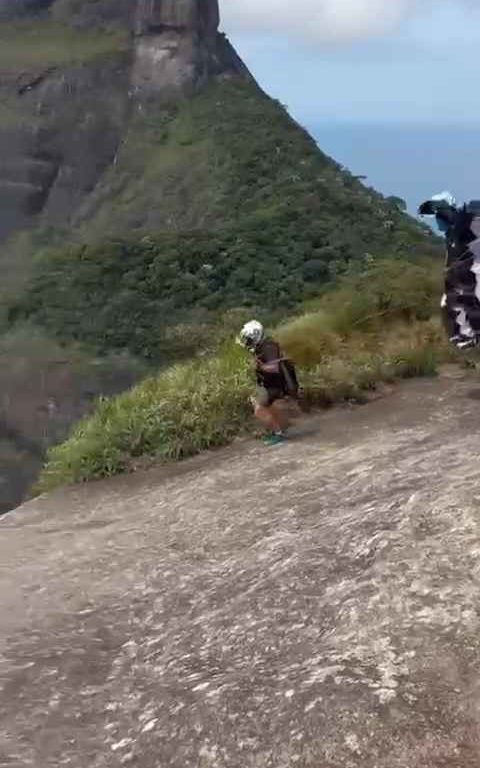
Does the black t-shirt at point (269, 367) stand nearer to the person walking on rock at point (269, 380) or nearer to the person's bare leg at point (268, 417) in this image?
the person walking on rock at point (269, 380)

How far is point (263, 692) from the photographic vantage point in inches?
165

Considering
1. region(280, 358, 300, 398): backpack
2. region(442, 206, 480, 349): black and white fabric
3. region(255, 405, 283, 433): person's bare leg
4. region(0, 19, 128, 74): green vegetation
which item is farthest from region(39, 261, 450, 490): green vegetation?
region(0, 19, 128, 74): green vegetation

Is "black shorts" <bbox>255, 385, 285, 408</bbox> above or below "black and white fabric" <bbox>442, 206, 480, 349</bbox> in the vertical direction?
below

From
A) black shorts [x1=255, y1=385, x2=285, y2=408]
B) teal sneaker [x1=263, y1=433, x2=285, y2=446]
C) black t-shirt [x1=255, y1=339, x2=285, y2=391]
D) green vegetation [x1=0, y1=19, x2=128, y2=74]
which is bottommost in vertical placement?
teal sneaker [x1=263, y1=433, x2=285, y2=446]

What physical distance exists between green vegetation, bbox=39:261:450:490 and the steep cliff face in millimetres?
73887

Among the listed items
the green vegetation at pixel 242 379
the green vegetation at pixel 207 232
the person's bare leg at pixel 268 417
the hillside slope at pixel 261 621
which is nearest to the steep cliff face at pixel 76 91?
the green vegetation at pixel 207 232

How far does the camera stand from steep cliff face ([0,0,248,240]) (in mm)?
82500

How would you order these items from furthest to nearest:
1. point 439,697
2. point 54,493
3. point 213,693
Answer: point 54,493, point 213,693, point 439,697

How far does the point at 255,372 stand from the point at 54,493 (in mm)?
1723

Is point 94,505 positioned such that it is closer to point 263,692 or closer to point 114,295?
point 263,692

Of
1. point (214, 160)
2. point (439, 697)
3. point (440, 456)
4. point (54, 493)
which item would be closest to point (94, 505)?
point (54, 493)

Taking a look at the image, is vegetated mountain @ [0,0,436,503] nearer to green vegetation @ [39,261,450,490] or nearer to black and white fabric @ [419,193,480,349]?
green vegetation @ [39,261,450,490]

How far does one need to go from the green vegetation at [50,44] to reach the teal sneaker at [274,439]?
80.9 m

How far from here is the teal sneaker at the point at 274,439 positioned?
797 centimetres
